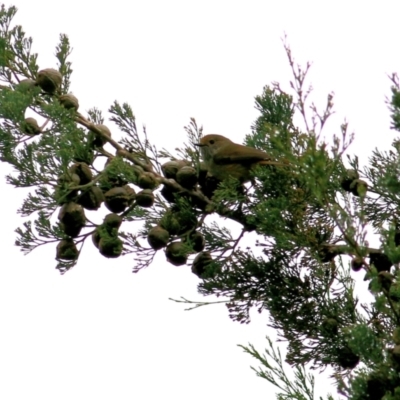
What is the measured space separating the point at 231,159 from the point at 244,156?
78mm

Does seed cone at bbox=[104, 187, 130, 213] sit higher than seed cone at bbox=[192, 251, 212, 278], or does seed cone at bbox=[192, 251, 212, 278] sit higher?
seed cone at bbox=[104, 187, 130, 213]

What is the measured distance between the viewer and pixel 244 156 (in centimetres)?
339

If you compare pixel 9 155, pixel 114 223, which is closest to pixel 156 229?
pixel 114 223

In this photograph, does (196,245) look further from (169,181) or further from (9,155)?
(9,155)

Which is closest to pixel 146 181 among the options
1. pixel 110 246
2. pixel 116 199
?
pixel 116 199

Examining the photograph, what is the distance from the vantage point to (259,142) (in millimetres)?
3369

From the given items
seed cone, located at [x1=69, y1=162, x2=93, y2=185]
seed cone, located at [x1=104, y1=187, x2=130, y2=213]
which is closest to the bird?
seed cone, located at [x1=104, y1=187, x2=130, y2=213]

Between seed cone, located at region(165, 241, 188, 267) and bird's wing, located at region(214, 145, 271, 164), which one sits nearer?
seed cone, located at region(165, 241, 188, 267)

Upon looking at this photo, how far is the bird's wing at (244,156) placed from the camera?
3.29 m

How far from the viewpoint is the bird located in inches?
128

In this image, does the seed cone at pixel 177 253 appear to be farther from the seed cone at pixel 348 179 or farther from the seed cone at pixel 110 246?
the seed cone at pixel 348 179

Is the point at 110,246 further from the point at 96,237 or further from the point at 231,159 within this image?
the point at 231,159

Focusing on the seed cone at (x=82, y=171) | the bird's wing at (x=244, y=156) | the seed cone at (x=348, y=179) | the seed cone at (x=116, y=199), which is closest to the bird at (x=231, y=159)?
the bird's wing at (x=244, y=156)

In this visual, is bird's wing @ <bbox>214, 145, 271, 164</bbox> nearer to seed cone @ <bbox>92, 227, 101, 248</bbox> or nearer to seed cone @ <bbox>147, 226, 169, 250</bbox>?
seed cone @ <bbox>147, 226, 169, 250</bbox>
